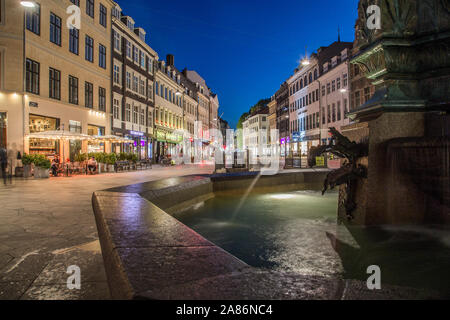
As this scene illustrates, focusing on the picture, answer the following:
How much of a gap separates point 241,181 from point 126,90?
26.7 m

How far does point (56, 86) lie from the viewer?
2192 centimetres

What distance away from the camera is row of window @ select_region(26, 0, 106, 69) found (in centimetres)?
1939

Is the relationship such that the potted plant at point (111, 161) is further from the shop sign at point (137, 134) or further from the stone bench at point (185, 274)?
the stone bench at point (185, 274)

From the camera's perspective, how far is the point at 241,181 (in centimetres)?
1002

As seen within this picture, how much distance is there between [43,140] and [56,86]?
4017 mm

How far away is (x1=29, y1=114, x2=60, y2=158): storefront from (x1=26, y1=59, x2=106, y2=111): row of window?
63.4 inches

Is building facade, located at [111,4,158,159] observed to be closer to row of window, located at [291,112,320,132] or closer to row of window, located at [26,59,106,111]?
row of window, located at [26,59,106,111]

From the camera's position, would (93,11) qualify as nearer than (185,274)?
No

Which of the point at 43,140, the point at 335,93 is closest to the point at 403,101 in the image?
the point at 43,140

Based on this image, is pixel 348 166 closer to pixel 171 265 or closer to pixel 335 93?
pixel 171 265

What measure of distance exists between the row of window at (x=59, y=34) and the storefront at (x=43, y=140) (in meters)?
5.29

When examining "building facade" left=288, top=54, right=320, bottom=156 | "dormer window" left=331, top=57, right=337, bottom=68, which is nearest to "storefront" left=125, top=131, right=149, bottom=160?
"building facade" left=288, top=54, right=320, bottom=156

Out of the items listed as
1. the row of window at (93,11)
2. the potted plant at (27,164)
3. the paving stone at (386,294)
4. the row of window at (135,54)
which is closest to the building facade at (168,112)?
the row of window at (135,54)
